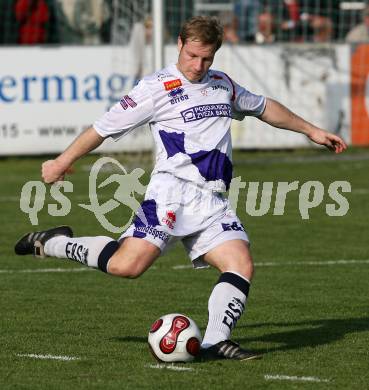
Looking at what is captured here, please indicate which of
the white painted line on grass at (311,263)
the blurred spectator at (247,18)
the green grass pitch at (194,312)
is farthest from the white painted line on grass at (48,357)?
the blurred spectator at (247,18)

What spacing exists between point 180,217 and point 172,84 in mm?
790

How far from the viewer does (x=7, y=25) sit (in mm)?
22312

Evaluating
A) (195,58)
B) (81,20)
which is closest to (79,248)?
(195,58)

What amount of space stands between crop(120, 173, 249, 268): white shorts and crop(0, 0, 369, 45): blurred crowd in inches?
569

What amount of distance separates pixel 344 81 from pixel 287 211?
7014 millimetres

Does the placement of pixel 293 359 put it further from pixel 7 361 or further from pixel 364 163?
pixel 364 163

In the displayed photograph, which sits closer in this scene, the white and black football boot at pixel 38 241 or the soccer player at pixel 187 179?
the soccer player at pixel 187 179

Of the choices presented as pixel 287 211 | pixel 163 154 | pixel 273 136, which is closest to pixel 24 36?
pixel 273 136

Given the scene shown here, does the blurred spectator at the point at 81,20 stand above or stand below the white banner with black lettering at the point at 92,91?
above

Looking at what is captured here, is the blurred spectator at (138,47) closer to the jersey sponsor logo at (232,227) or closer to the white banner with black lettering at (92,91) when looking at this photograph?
the white banner with black lettering at (92,91)

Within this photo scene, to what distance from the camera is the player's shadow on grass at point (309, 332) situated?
773cm

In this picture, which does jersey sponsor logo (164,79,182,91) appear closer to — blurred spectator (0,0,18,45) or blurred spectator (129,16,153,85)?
blurred spectator (129,16,153,85)

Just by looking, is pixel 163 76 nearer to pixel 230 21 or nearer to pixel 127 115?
pixel 127 115

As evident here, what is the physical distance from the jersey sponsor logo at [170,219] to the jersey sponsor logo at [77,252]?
0.60 m
